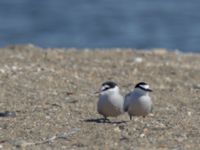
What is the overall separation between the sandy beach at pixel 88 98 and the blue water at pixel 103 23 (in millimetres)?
17368

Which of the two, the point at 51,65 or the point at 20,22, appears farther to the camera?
the point at 20,22

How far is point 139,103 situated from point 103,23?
29.8m

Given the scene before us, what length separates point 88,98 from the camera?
14203 millimetres

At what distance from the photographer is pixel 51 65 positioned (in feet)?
53.7

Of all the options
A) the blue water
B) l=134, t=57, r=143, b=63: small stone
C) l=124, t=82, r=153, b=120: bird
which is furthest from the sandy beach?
the blue water

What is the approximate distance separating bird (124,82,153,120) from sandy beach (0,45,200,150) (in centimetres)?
11

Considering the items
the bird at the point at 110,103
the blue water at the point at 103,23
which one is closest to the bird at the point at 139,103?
the bird at the point at 110,103

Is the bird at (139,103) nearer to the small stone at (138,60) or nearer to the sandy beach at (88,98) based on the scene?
the sandy beach at (88,98)

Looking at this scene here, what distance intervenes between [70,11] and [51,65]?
29783mm

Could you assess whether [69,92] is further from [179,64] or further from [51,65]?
[179,64]

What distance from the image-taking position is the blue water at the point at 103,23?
37125mm

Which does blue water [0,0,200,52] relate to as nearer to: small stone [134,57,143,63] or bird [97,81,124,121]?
small stone [134,57,143,63]

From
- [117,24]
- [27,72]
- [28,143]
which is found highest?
[117,24]

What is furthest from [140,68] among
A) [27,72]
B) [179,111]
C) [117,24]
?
[117,24]
